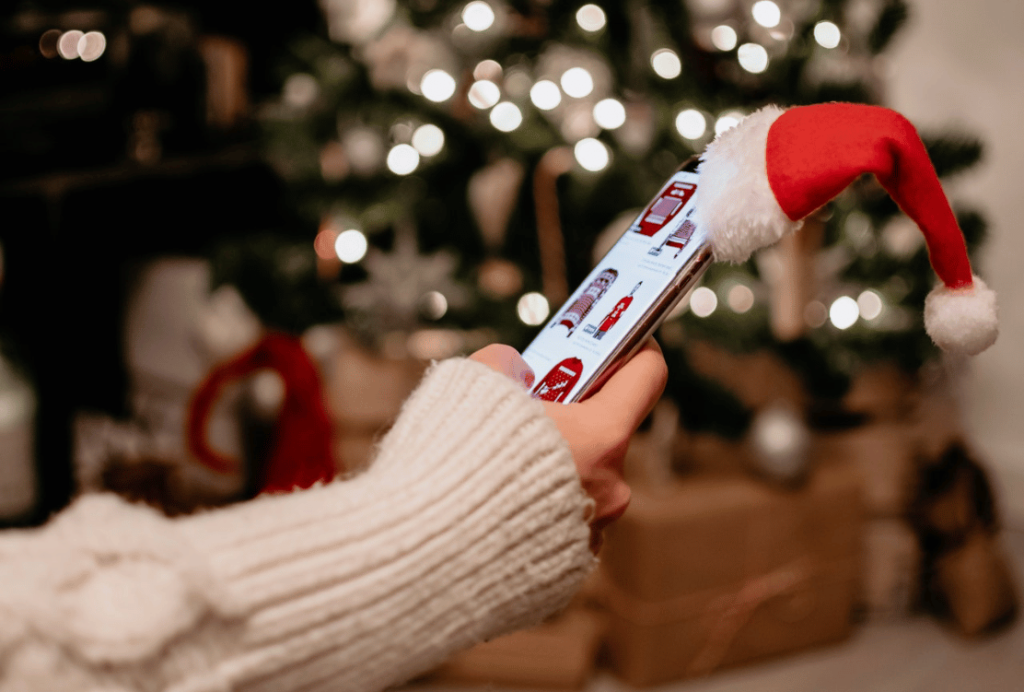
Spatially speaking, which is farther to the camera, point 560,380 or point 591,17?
point 591,17

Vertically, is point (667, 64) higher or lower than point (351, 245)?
higher

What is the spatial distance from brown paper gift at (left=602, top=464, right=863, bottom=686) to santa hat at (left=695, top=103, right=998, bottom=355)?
0.63m

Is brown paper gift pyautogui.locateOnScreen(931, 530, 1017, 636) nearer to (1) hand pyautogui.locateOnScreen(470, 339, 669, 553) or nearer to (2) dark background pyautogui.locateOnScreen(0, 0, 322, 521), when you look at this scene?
(1) hand pyautogui.locateOnScreen(470, 339, 669, 553)

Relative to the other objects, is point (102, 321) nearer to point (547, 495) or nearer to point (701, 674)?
point (701, 674)

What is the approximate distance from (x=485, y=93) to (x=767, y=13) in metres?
0.41

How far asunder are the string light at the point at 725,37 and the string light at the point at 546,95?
0.78 ft

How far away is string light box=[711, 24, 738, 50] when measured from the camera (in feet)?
3.37

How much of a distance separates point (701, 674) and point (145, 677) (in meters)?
0.87

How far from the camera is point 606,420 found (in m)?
0.36

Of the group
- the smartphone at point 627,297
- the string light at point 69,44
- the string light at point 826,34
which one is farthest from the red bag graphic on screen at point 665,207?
the string light at point 69,44

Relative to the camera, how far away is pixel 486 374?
33 cm

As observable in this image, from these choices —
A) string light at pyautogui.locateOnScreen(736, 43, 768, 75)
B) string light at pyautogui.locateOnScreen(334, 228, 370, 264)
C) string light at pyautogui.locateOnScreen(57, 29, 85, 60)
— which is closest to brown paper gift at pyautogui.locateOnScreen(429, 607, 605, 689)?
string light at pyautogui.locateOnScreen(334, 228, 370, 264)

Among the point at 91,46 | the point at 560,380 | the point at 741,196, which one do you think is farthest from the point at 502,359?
the point at 91,46

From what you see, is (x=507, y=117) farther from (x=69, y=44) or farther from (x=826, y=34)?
(x=69, y=44)
